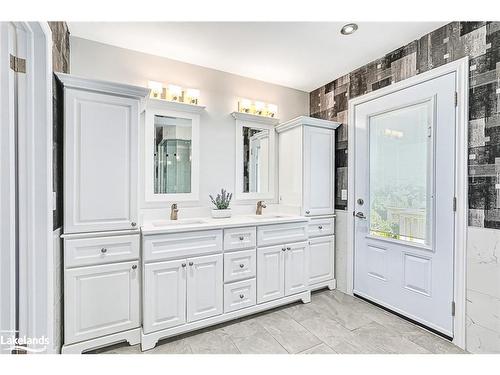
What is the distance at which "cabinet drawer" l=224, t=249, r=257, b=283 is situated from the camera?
7.11 feet

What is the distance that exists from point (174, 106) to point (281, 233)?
1685 millimetres

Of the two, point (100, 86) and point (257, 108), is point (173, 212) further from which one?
point (257, 108)

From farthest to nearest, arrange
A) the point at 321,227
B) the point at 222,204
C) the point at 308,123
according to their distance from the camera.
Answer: the point at 321,227 → the point at 308,123 → the point at 222,204

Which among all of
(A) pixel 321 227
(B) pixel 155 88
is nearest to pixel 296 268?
→ (A) pixel 321 227

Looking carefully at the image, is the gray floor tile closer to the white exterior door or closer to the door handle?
the white exterior door

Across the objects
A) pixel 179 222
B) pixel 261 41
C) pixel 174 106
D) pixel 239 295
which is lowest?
pixel 239 295

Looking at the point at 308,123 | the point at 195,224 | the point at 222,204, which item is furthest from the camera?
the point at 308,123

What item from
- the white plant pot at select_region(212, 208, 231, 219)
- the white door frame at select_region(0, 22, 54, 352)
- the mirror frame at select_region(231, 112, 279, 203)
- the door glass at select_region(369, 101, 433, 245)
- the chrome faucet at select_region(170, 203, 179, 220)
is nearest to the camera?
the white door frame at select_region(0, 22, 54, 352)

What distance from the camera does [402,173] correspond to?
2.28 metres

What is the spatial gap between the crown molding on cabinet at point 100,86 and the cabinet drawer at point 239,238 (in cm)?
132

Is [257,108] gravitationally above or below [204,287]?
above

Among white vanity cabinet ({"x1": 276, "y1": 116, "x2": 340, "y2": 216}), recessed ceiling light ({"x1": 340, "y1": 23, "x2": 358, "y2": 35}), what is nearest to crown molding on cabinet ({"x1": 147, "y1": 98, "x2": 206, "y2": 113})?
white vanity cabinet ({"x1": 276, "y1": 116, "x2": 340, "y2": 216})

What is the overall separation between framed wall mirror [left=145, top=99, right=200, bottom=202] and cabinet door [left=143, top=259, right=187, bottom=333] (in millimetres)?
777

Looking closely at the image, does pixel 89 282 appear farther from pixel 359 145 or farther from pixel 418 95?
pixel 418 95
